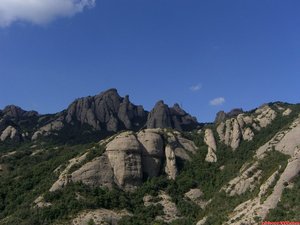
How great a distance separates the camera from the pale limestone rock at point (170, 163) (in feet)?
490

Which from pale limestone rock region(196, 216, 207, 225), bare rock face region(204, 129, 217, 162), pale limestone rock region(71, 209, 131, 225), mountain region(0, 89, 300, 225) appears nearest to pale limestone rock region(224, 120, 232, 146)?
mountain region(0, 89, 300, 225)

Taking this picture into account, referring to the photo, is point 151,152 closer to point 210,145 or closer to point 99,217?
point 210,145

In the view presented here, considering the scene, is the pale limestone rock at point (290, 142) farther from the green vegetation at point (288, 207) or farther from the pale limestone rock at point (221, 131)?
the pale limestone rock at point (221, 131)

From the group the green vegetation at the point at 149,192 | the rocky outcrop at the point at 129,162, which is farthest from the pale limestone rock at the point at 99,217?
the rocky outcrop at the point at 129,162

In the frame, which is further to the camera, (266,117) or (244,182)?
(266,117)

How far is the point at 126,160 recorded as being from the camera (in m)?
142

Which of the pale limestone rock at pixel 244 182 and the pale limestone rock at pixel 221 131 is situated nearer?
the pale limestone rock at pixel 244 182

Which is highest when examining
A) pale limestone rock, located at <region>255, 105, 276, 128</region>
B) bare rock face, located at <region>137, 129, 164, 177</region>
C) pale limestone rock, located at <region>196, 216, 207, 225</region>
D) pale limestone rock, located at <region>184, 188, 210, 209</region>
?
pale limestone rock, located at <region>255, 105, 276, 128</region>

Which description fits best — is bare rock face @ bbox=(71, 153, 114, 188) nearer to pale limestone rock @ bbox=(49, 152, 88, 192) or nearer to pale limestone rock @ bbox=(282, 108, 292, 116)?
pale limestone rock @ bbox=(49, 152, 88, 192)

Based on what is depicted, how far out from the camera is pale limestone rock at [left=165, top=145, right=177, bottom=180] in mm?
149312

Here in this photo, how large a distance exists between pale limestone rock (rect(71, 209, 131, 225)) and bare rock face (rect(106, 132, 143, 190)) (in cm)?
1501

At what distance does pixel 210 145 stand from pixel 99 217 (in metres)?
57.4

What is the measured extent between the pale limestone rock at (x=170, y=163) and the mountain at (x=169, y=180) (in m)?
0.30

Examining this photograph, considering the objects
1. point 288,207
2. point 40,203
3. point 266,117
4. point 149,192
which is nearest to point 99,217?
point 40,203
